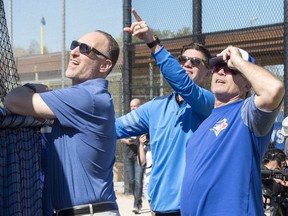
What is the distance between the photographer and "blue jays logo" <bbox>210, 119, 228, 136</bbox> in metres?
3.29

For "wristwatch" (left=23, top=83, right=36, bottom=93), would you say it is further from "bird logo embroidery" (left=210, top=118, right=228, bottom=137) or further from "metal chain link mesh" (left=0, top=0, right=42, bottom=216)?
"bird logo embroidery" (left=210, top=118, right=228, bottom=137)

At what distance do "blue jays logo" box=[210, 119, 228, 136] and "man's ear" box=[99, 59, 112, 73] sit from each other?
2.30 ft

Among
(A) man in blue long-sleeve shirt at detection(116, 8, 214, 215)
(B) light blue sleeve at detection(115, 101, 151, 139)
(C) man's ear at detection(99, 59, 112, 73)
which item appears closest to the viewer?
(C) man's ear at detection(99, 59, 112, 73)

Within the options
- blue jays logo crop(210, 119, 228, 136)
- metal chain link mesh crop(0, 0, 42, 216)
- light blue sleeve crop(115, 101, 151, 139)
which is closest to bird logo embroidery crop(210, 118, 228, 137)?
blue jays logo crop(210, 119, 228, 136)

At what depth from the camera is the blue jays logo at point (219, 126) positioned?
10.8 feet

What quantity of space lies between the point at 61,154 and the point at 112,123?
339 millimetres

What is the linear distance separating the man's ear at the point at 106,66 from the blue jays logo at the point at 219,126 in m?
0.70

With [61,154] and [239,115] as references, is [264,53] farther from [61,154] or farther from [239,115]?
[61,154]

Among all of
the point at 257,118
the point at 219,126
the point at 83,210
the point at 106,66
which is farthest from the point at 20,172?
the point at 257,118

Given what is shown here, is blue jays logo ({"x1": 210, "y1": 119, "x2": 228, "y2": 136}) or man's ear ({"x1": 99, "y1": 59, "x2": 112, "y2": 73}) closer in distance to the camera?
blue jays logo ({"x1": 210, "y1": 119, "x2": 228, "y2": 136})

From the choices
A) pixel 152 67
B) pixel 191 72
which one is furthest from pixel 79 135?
pixel 152 67

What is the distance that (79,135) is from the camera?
3.09 meters

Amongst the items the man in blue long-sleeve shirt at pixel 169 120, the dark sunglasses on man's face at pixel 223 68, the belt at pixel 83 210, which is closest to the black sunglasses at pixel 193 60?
the man in blue long-sleeve shirt at pixel 169 120

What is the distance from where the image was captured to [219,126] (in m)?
3.31
